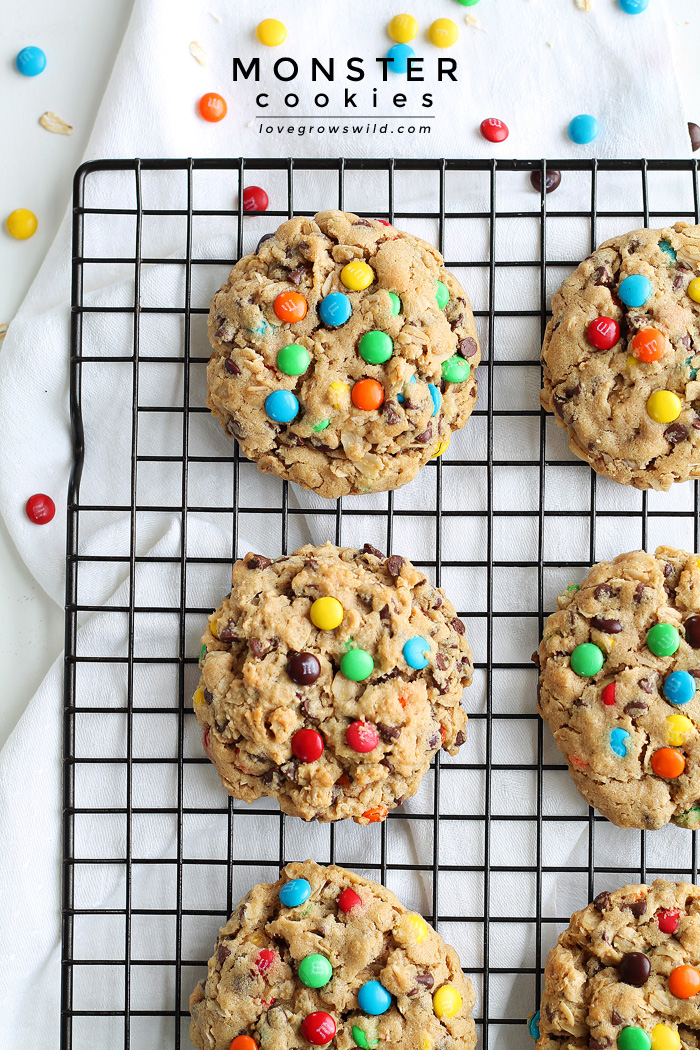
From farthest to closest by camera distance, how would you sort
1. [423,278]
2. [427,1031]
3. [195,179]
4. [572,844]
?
[195,179]
[572,844]
[423,278]
[427,1031]

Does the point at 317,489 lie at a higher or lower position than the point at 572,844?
higher

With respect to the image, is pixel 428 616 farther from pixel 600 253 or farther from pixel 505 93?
pixel 505 93

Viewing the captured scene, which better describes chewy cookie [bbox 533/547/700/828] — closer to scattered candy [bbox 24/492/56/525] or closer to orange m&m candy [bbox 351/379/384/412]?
Result: orange m&m candy [bbox 351/379/384/412]

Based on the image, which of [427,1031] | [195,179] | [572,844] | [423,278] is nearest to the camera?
[427,1031]

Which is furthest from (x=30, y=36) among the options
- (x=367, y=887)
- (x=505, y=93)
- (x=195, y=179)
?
(x=367, y=887)

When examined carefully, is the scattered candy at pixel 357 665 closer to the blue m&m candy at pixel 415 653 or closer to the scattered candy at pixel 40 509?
the blue m&m candy at pixel 415 653

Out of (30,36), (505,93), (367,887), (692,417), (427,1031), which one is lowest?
(427,1031)
